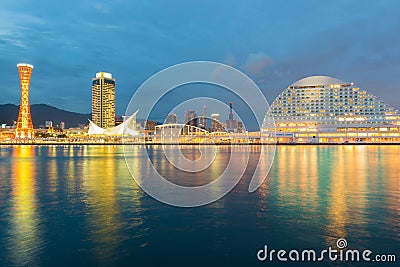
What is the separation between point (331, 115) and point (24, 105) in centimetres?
9230

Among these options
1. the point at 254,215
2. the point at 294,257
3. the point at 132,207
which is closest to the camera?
the point at 294,257

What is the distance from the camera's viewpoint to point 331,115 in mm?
75312

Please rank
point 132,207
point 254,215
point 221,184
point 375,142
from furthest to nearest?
point 375,142 < point 221,184 < point 132,207 < point 254,215

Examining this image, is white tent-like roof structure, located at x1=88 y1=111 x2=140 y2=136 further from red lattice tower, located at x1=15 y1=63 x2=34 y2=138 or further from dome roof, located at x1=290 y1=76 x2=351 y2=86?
dome roof, located at x1=290 y1=76 x2=351 y2=86

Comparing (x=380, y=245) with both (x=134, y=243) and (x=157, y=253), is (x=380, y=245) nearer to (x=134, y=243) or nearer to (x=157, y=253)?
(x=157, y=253)

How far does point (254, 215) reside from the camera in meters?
9.80

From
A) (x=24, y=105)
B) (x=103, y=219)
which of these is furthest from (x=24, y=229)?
(x=24, y=105)

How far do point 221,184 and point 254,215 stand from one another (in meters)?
6.02

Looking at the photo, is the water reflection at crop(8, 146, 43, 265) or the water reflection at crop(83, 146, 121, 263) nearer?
the water reflection at crop(8, 146, 43, 265)

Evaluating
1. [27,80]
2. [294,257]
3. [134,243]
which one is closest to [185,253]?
[134,243]

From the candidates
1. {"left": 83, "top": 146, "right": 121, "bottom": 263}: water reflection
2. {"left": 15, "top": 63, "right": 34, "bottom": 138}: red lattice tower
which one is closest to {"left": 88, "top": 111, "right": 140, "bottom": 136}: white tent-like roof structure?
{"left": 15, "top": 63, "right": 34, "bottom": 138}: red lattice tower

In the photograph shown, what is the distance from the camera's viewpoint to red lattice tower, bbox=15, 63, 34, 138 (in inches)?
4169

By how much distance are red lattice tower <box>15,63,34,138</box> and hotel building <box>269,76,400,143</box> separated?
7716 centimetres

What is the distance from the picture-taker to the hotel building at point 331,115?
7350 centimetres
